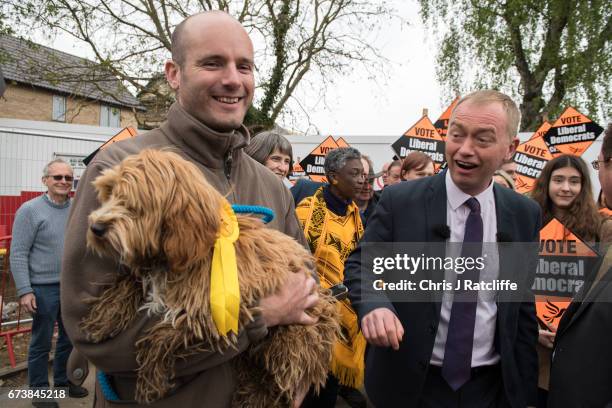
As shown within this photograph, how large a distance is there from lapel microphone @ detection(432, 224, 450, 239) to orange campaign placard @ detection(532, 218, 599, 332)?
1.27 m

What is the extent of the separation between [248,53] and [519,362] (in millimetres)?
2129

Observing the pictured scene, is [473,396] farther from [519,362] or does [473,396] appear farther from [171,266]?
[171,266]

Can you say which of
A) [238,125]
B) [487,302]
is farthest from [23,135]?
[487,302]

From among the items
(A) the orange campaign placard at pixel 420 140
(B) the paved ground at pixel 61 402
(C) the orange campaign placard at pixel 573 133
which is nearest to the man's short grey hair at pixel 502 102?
(B) the paved ground at pixel 61 402

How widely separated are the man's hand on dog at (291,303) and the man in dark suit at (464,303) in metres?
0.47

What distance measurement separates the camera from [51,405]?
5203 mm

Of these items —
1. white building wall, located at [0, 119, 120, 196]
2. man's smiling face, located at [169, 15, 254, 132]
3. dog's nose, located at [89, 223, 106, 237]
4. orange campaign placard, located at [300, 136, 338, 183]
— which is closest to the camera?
dog's nose, located at [89, 223, 106, 237]

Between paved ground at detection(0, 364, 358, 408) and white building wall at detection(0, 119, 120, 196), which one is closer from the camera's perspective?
paved ground at detection(0, 364, 358, 408)

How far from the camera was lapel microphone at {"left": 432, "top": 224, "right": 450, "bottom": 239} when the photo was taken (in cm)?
243

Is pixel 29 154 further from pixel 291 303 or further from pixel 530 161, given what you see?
pixel 291 303

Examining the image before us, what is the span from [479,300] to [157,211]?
172cm

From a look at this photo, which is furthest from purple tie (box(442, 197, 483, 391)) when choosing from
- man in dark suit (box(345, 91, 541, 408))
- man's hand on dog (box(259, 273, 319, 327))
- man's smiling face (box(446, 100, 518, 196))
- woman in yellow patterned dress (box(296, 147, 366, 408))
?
woman in yellow patterned dress (box(296, 147, 366, 408))

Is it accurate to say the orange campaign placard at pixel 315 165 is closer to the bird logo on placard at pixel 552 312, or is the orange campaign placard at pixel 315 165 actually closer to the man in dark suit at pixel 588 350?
the bird logo on placard at pixel 552 312

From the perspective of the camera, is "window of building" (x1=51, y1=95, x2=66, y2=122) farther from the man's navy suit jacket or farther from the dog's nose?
the dog's nose
